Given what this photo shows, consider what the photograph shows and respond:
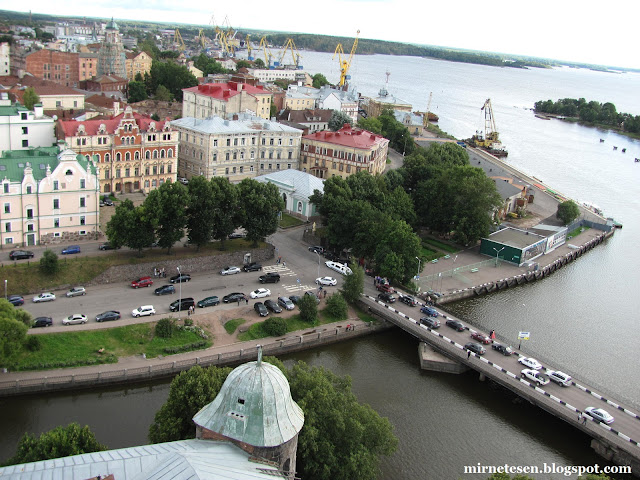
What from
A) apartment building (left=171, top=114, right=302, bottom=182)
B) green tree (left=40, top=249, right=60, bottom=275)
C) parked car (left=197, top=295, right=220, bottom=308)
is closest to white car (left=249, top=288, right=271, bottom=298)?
parked car (left=197, top=295, right=220, bottom=308)

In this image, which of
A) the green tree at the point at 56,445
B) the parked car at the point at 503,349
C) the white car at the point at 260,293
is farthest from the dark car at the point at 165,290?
the parked car at the point at 503,349

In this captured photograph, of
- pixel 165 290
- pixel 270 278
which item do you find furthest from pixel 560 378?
Result: pixel 165 290

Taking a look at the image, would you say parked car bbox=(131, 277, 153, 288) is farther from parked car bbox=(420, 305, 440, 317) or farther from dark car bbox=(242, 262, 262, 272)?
parked car bbox=(420, 305, 440, 317)

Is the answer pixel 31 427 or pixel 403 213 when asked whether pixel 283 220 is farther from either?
pixel 31 427

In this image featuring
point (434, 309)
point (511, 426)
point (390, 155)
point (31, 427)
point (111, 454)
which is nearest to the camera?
point (111, 454)

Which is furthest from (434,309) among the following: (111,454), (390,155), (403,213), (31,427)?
(390,155)

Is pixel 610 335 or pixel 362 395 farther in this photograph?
pixel 610 335

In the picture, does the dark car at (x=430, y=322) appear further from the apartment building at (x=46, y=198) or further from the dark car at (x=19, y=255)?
the dark car at (x=19, y=255)
